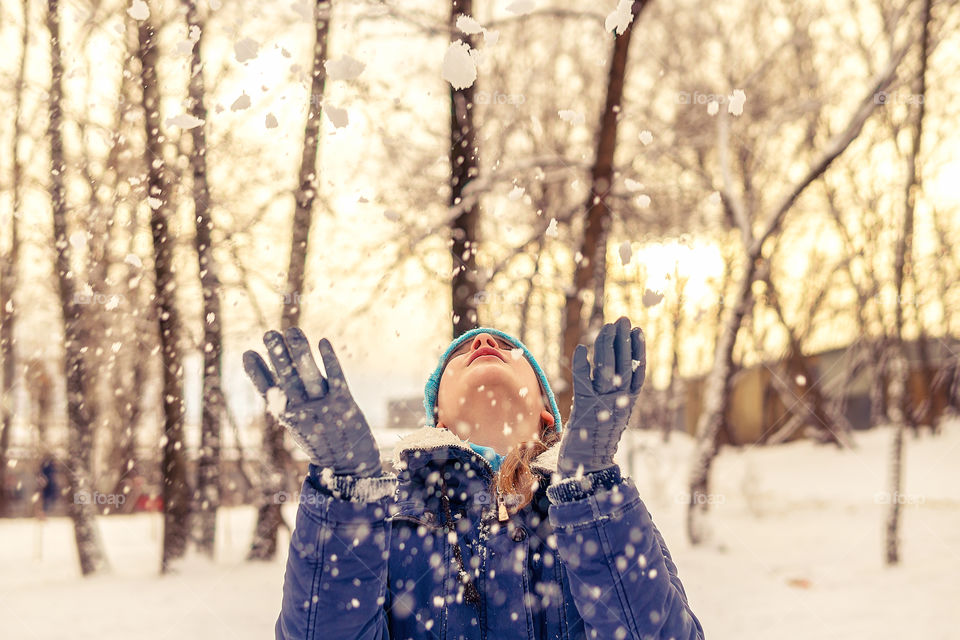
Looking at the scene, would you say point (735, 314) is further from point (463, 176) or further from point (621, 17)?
point (463, 176)

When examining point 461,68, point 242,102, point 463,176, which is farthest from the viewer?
point 463,176

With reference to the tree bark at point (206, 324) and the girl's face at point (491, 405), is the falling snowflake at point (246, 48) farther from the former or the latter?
the tree bark at point (206, 324)

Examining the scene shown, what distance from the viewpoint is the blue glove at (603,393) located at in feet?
4.01

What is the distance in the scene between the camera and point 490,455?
155 centimetres

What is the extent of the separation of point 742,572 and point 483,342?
595 cm

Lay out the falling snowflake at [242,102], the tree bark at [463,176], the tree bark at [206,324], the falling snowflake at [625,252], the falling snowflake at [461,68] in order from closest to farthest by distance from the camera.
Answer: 1. the falling snowflake at [625,252]
2. the falling snowflake at [242,102]
3. the falling snowflake at [461,68]
4. the tree bark at [463,176]
5. the tree bark at [206,324]

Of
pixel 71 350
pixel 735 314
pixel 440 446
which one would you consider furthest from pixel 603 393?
pixel 71 350

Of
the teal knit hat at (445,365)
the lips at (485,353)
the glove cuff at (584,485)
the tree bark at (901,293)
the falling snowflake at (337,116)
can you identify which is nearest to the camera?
the glove cuff at (584,485)

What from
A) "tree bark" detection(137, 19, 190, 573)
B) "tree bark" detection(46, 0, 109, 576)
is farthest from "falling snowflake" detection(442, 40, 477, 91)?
"tree bark" detection(46, 0, 109, 576)

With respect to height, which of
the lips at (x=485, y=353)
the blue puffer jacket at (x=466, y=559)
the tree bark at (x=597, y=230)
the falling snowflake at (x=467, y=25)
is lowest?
the blue puffer jacket at (x=466, y=559)

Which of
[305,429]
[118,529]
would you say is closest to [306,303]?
[305,429]

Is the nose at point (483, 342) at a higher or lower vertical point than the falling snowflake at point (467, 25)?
lower

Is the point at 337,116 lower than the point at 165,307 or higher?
higher

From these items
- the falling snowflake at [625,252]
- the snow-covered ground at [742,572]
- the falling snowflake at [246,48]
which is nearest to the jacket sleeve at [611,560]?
the falling snowflake at [625,252]
